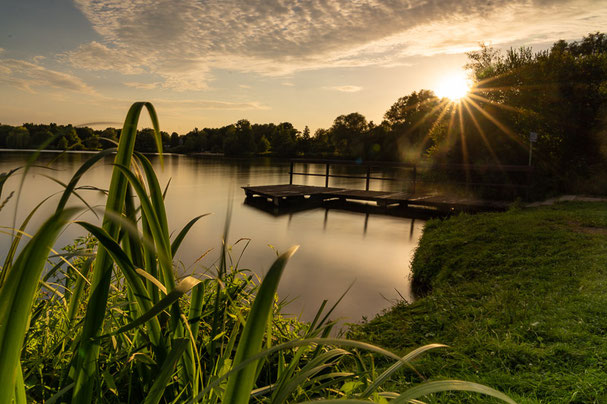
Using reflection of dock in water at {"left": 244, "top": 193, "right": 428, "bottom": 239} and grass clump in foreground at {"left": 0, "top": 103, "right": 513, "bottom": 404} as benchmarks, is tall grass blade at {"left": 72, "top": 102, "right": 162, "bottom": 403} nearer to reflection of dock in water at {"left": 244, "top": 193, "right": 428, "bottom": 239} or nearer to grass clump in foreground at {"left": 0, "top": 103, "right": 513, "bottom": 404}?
grass clump in foreground at {"left": 0, "top": 103, "right": 513, "bottom": 404}

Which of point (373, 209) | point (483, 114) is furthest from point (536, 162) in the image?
point (373, 209)

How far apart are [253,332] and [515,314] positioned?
3.20m

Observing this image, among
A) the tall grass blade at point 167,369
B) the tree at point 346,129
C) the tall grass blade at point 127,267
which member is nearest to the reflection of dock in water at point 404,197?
the tall grass blade at point 127,267

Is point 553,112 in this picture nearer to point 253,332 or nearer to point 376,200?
point 376,200

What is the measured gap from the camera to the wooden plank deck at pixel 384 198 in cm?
1170

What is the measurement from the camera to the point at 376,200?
44.7 ft

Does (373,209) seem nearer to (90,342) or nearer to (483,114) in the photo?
(483,114)

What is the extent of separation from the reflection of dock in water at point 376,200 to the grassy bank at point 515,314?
4.96 m

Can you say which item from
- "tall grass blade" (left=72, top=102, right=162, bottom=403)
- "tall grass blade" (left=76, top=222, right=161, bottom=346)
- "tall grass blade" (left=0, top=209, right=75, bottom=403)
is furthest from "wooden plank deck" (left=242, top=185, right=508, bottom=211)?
"tall grass blade" (left=0, top=209, right=75, bottom=403)

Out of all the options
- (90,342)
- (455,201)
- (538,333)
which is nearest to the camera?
(90,342)

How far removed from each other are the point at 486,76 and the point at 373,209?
8795 mm

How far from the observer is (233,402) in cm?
61

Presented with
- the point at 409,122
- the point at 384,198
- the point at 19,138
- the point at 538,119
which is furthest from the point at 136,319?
the point at 409,122

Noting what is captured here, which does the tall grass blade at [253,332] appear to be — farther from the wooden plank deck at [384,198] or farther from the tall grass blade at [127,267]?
the wooden plank deck at [384,198]
